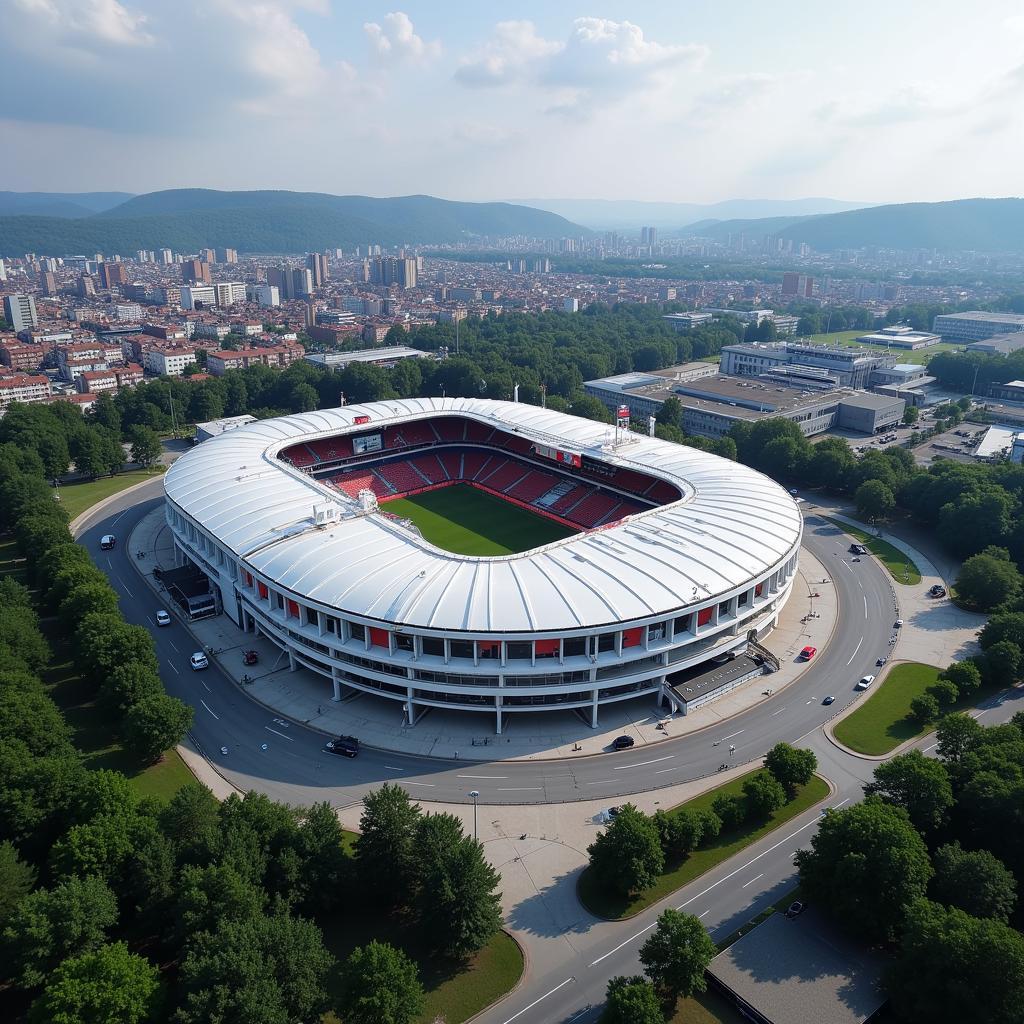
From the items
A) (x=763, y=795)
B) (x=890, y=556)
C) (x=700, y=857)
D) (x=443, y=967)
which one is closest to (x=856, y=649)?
(x=890, y=556)

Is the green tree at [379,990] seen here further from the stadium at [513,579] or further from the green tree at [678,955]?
the stadium at [513,579]

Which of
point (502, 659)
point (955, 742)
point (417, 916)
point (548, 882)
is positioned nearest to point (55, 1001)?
point (417, 916)

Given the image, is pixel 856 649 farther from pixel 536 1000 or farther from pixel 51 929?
pixel 51 929

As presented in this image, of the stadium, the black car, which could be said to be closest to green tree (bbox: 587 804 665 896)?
the stadium

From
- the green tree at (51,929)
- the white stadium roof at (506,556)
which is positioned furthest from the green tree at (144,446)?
the green tree at (51,929)

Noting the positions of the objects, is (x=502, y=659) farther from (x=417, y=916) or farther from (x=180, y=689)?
(x=180, y=689)

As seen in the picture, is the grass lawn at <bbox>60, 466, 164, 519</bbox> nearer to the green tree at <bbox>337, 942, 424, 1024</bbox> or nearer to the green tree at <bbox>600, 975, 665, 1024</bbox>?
the green tree at <bbox>337, 942, 424, 1024</bbox>

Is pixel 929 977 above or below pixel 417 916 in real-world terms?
above
